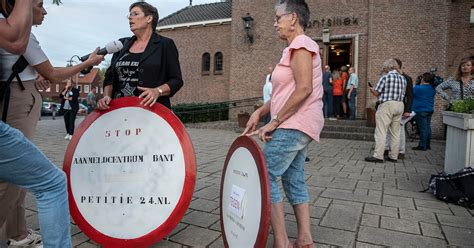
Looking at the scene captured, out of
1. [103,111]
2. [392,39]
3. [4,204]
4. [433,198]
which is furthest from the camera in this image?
[392,39]

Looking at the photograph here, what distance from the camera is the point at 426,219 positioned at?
10.3ft

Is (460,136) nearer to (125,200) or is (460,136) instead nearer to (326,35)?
(125,200)

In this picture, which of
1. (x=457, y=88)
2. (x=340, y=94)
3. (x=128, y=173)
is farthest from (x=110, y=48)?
(x=340, y=94)

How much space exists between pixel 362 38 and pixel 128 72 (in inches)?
526

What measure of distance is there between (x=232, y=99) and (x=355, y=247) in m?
15.0

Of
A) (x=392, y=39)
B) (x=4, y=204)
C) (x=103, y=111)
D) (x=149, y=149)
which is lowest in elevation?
(x=4, y=204)

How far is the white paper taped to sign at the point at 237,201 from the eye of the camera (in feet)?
6.21

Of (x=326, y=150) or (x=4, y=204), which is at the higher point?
(x=4, y=204)

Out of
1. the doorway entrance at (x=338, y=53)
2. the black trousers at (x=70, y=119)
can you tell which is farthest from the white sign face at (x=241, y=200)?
the doorway entrance at (x=338, y=53)

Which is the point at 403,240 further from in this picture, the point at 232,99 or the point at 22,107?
the point at 232,99

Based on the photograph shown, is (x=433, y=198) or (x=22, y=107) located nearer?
(x=22, y=107)

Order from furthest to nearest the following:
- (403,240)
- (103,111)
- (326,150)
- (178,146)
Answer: (326,150)
(403,240)
(103,111)
(178,146)

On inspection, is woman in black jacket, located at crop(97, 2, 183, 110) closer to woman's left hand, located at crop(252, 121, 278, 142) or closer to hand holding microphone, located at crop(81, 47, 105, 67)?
hand holding microphone, located at crop(81, 47, 105, 67)

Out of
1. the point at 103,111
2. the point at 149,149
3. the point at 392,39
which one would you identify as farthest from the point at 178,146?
the point at 392,39
